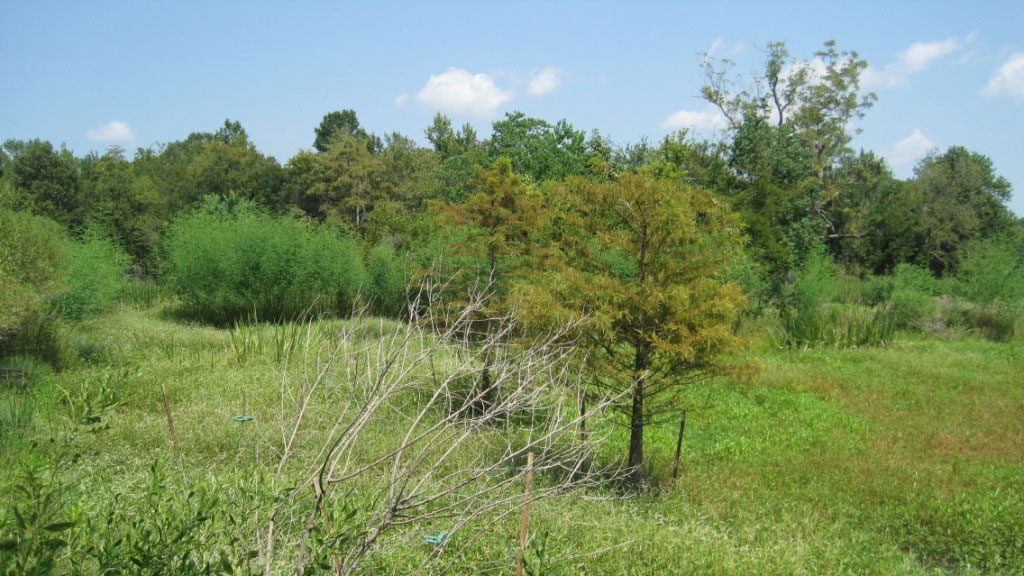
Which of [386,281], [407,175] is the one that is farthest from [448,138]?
[386,281]

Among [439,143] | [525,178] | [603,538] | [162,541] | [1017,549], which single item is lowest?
[1017,549]

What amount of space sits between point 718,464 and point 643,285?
283cm

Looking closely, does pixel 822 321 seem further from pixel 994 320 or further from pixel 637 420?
pixel 637 420

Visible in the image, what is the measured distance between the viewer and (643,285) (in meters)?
7.81

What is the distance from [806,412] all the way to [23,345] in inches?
532

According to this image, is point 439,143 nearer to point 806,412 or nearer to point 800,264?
point 800,264

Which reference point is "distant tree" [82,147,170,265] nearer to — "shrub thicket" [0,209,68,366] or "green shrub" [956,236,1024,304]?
"shrub thicket" [0,209,68,366]

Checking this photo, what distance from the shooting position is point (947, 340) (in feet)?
62.5

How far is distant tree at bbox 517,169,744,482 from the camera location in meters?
7.66

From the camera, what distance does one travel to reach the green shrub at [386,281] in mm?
19812

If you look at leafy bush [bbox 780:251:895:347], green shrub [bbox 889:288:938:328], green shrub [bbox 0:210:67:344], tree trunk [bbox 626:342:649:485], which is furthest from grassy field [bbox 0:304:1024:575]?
green shrub [bbox 889:288:938:328]

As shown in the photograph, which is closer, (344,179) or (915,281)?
(915,281)

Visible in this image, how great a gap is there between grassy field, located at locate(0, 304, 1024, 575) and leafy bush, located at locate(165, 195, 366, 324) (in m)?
4.14

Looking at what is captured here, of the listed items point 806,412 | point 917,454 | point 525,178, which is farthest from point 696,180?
point 917,454
